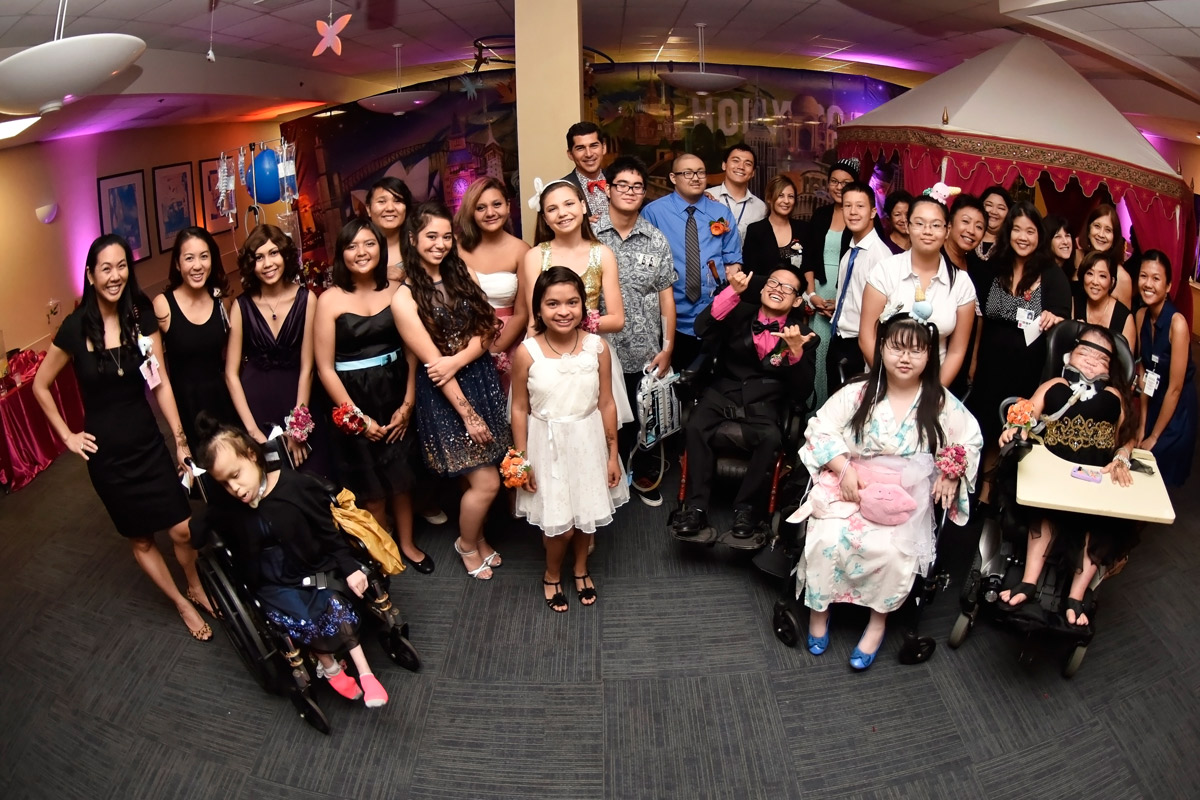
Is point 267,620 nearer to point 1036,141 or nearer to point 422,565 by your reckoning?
point 422,565

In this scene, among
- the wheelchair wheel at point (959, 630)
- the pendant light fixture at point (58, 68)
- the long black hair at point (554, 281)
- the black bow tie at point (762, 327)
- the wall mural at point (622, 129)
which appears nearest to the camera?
the pendant light fixture at point (58, 68)

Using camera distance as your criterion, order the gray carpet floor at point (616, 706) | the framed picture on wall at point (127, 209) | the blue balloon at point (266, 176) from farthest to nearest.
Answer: the framed picture on wall at point (127, 209) < the blue balloon at point (266, 176) < the gray carpet floor at point (616, 706)

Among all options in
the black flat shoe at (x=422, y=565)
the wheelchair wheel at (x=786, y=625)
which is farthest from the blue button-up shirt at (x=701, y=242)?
the black flat shoe at (x=422, y=565)

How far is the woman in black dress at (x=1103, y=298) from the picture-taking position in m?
3.97

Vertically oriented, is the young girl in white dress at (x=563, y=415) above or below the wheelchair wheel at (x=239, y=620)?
above

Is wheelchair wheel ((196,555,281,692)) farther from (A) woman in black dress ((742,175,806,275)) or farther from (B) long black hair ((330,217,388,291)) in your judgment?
(A) woman in black dress ((742,175,806,275))

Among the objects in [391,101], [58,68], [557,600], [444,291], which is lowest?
[557,600]

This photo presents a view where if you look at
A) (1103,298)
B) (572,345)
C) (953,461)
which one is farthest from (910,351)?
(1103,298)

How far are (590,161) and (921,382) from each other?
2.08 metres

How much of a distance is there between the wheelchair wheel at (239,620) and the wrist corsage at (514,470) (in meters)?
1.08

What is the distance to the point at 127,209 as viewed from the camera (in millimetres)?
8367

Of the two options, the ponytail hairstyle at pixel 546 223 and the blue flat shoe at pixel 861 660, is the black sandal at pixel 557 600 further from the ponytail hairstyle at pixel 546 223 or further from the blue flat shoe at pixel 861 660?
the ponytail hairstyle at pixel 546 223

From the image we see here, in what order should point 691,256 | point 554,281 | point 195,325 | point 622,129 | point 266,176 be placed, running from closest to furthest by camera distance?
point 554,281 → point 195,325 → point 691,256 → point 266,176 → point 622,129

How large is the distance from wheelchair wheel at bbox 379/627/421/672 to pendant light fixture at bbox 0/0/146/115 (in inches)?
89.2
